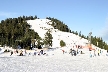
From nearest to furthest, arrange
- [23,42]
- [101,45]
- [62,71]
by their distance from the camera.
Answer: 1. [62,71]
2. [23,42]
3. [101,45]

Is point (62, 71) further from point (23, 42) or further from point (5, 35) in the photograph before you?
point (5, 35)

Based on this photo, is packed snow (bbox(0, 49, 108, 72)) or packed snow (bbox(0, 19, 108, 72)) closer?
packed snow (bbox(0, 49, 108, 72))

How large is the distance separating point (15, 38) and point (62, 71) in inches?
3196

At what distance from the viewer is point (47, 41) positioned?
98.2 m

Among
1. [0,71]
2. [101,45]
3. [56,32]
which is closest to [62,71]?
[0,71]

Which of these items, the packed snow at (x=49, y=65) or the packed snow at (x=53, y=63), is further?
the packed snow at (x=53, y=63)

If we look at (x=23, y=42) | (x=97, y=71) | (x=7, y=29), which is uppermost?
(x=7, y=29)

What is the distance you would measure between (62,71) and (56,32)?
538 feet

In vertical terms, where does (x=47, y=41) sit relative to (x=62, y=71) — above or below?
above

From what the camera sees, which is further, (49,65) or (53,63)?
(53,63)

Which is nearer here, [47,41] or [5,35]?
[47,41]

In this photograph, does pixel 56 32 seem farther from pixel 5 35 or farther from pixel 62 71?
pixel 62 71

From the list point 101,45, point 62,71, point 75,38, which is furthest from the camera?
point 75,38

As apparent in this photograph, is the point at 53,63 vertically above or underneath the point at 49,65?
above
